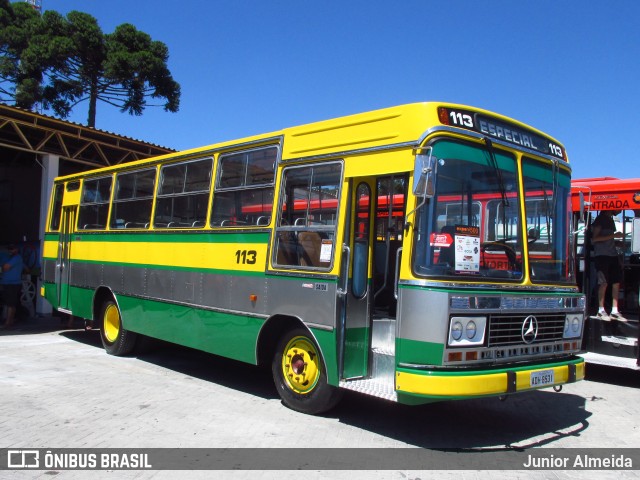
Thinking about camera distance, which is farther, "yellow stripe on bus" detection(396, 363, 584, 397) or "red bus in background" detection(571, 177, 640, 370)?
"red bus in background" detection(571, 177, 640, 370)

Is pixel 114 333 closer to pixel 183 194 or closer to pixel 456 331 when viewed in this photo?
pixel 183 194

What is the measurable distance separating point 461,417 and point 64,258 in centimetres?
814

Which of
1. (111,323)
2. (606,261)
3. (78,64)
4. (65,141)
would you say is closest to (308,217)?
(606,261)

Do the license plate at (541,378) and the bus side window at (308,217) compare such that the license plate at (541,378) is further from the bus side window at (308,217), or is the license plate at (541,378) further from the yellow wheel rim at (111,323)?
the yellow wheel rim at (111,323)

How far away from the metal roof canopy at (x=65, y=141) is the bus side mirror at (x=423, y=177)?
1105cm

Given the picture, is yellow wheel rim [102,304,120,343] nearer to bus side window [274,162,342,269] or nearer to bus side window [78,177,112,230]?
bus side window [78,177,112,230]

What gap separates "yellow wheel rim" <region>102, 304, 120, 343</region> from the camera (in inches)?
381

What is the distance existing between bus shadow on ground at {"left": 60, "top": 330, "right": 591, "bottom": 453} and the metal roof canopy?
8.10 metres

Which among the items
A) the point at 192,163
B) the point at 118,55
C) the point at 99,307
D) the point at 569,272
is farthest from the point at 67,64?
the point at 569,272

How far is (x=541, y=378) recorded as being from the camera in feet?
17.6

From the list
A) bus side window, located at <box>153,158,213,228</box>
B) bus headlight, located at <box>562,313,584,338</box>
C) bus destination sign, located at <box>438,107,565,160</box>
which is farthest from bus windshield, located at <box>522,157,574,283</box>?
bus side window, located at <box>153,158,213,228</box>

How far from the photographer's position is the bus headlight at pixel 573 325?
591 cm

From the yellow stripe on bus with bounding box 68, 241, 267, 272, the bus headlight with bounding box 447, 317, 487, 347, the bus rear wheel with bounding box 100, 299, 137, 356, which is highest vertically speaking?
the yellow stripe on bus with bounding box 68, 241, 267, 272

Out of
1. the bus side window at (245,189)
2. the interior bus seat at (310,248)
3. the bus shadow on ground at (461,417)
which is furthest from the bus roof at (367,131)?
the bus shadow on ground at (461,417)
